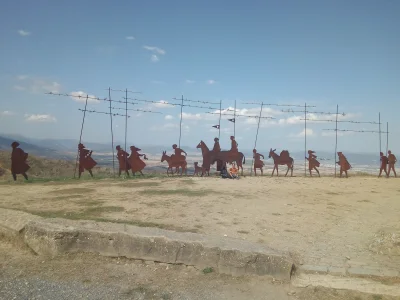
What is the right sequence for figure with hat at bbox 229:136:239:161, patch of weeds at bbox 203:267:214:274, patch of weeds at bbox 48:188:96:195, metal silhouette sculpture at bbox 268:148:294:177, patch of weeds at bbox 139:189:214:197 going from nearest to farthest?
patch of weeds at bbox 203:267:214:274 → patch of weeds at bbox 48:188:96:195 → patch of weeds at bbox 139:189:214:197 → figure with hat at bbox 229:136:239:161 → metal silhouette sculpture at bbox 268:148:294:177

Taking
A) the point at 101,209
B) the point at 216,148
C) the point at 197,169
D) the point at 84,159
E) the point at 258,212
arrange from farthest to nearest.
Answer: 1. the point at 197,169
2. the point at 216,148
3. the point at 84,159
4. the point at 258,212
5. the point at 101,209

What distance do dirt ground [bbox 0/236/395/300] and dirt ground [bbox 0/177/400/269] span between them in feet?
3.15

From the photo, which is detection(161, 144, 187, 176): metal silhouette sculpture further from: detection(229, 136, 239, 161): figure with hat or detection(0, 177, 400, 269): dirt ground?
detection(0, 177, 400, 269): dirt ground

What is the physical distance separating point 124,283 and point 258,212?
4.70m

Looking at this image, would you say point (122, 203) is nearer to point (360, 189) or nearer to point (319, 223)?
point (319, 223)

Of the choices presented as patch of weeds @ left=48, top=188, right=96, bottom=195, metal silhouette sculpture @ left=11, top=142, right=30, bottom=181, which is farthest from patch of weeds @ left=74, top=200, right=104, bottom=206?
metal silhouette sculpture @ left=11, top=142, right=30, bottom=181

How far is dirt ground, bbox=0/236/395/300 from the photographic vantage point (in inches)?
191

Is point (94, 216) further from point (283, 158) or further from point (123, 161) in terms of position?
point (283, 158)

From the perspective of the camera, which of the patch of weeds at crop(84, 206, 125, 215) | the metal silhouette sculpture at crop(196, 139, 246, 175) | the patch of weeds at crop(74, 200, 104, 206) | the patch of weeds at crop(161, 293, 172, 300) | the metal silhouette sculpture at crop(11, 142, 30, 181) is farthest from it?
the metal silhouette sculpture at crop(196, 139, 246, 175)

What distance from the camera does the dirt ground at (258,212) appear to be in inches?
254

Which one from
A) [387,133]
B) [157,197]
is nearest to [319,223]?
[157,197]

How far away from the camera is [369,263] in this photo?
5750 mm

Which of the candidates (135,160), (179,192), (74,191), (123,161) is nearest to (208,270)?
(179,192)

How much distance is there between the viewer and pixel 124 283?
5211 millimetres
